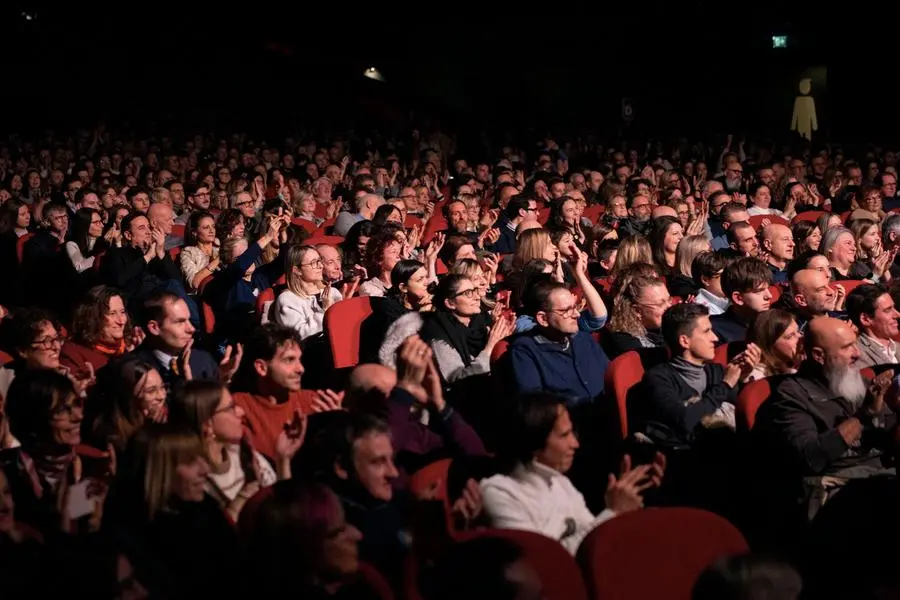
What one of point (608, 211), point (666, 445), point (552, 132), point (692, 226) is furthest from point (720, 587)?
point (552, 132)

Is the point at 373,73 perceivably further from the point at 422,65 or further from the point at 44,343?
the point at 44,343

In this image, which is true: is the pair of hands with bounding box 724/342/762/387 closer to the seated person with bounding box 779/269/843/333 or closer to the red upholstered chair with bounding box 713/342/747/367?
the red upholstered chair with bounding box 713/342/747/367

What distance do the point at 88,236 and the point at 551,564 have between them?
18.3 ft

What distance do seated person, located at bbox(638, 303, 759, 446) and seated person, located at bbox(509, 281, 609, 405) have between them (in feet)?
1.34

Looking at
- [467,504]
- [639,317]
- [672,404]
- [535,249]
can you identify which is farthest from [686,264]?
[467,504]

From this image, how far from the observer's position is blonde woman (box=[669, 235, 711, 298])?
18.3ft

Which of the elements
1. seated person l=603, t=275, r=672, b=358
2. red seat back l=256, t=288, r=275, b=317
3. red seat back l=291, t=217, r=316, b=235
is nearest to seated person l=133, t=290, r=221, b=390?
red seat back l=256, t=288, r=275, b=317

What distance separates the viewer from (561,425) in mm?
3051

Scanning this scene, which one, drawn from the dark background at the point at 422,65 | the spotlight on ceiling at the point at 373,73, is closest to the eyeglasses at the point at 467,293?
the dark background at the point at 422,65

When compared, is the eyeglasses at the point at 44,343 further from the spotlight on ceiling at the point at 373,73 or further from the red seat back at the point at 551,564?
the spotlight on ceiling at the point at 373,73

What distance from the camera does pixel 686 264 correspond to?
19.1ft

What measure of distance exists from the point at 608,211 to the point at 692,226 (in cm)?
135

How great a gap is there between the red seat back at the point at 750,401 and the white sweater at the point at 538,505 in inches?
32.3

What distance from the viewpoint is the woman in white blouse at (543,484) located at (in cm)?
293
